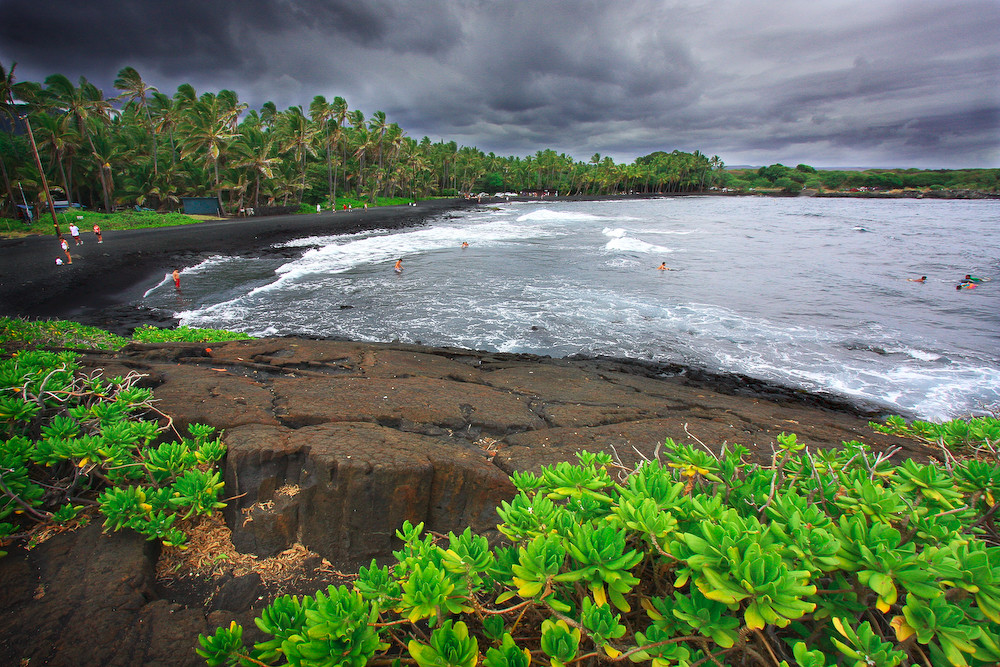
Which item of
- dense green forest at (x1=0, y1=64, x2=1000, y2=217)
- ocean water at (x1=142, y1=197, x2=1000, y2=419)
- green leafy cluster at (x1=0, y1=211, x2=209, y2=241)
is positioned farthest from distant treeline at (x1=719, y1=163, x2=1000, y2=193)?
green leafy cluster at (x1=0, y1=211, x2=209, y2=241)

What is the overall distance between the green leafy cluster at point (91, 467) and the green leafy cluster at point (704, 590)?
1535mm

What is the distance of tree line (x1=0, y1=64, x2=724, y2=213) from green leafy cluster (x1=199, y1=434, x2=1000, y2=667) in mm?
30923

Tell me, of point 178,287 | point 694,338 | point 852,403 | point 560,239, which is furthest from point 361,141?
point 852,403

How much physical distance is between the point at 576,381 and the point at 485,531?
4.99m

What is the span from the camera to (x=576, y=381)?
780cm

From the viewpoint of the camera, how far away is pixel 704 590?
116cm

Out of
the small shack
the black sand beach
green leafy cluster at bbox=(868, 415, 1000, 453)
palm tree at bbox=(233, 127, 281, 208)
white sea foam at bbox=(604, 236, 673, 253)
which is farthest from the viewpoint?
palm tree at bbox=(233, 127, 281, 208)

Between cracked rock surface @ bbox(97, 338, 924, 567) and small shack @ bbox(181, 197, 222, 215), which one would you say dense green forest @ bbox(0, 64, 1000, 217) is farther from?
cracked rock surface @ bbox(97, 338, 924, 567)

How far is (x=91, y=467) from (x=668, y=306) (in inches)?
598

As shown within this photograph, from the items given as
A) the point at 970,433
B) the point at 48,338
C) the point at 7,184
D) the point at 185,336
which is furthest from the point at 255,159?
the point at 970,433

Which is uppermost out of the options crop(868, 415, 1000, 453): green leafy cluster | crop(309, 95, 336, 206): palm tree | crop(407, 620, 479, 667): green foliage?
crop(309, 95, 336, 206): palm tree

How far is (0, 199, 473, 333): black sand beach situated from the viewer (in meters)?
13.5

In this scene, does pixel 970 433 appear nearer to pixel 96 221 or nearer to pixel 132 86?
pixel 96 221

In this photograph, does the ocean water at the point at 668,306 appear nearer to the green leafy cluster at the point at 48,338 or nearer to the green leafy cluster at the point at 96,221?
the green leafy cluster at the point at 48,338
